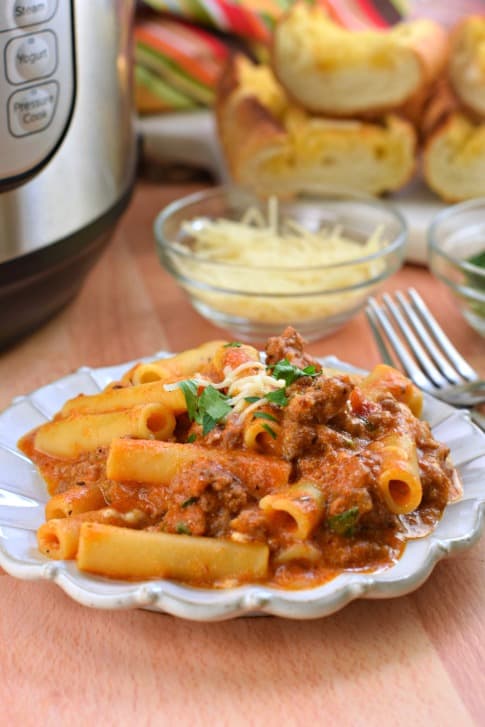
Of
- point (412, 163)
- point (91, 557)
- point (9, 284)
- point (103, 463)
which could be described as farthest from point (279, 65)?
point (91, 557)

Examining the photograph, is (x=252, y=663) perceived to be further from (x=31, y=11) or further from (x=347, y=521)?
(x=31, y=11)

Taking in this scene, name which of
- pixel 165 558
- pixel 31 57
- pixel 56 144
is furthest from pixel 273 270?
pixel 165 558

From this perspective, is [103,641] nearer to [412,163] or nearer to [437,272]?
[437,272]

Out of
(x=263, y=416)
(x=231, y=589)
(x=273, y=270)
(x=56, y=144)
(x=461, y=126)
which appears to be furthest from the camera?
(x=461, y=126)

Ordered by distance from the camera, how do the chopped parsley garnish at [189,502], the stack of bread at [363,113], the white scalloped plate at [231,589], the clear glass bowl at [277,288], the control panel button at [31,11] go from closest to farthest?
1. the white scalloped plate at [231,589]
2. the chopped parsley garnish at [189,502]
3. the control panel button at [31,11]
4. the clear glass bowl at [277,288]
5. the stack of bread at [363,113]

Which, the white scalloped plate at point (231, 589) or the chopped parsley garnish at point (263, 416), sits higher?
the chopped parsley garnish at point (263, 416)

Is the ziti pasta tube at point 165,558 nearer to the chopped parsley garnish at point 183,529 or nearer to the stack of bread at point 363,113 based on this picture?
the chopped parsley garnish at point 183,529

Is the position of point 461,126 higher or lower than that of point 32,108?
lower

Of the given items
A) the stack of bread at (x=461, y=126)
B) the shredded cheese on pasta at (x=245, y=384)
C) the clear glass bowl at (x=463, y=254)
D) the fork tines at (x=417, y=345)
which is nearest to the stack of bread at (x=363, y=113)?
the stack of bread at (x=461, y=126)
